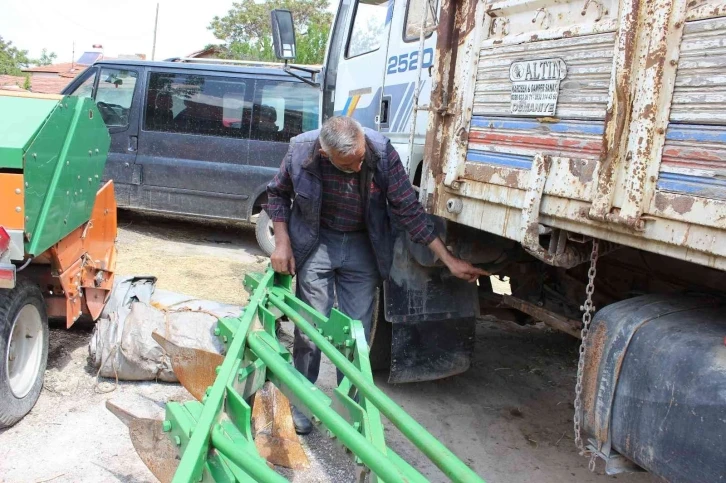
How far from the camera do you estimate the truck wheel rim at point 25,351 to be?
2980 mm

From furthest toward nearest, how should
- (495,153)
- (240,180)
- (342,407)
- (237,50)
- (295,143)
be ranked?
(237,50) < (240,180) < (295,143) < (495,153) < (342,407)

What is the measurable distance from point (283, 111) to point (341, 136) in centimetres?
431

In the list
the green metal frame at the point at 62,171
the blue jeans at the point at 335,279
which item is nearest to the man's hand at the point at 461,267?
the blue jeans at the point at 335,279

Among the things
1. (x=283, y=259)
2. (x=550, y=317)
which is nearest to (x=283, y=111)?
(x=283, y=259)

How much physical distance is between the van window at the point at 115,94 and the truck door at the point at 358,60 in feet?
10.8

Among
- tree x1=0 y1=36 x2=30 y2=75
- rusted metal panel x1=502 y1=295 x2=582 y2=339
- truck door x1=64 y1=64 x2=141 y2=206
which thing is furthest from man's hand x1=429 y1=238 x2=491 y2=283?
tree x1=0 y1=36 x2=30 y2=75

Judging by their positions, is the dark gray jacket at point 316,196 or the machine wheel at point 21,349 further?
the dark gray jacket at point 316,196

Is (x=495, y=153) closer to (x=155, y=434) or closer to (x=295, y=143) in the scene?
(x=295, y=143)

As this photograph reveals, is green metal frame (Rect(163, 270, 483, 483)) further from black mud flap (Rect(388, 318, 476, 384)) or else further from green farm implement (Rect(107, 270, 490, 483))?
black mud flap (Rect(388, 318, 476, 384))

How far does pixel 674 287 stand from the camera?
8.50 feet

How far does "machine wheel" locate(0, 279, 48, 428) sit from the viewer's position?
280 cm

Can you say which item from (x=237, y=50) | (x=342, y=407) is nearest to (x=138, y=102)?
(x=342, y=407)

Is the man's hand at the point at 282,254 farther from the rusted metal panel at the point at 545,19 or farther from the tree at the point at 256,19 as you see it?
the tree at the point at 256,19

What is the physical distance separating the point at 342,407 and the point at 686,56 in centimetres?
149
